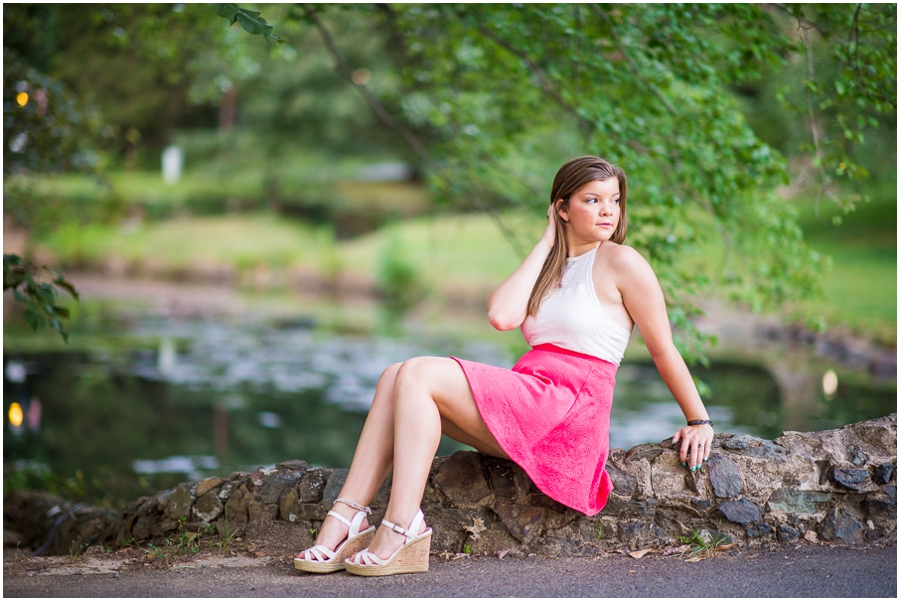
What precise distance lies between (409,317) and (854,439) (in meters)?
13.9

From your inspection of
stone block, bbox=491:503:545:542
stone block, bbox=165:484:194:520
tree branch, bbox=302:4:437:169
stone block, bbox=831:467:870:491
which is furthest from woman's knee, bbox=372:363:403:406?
tree branch, bbox=302:4:437:169

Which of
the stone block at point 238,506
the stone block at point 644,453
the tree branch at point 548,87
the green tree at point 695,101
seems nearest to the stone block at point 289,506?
the stone block at point 238,506

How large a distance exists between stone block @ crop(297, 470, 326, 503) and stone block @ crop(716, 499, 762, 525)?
1.28m

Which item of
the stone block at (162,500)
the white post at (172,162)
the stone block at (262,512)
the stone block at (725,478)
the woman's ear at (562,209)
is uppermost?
the white post at (172,162)

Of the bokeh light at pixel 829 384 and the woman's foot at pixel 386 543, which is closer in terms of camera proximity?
the woman's foot at pixel 386 543

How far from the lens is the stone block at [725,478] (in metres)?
2.43

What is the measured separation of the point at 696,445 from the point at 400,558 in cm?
93

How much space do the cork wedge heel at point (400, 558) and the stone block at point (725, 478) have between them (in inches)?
35.2

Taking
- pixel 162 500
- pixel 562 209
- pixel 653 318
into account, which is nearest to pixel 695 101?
pixel 562 209

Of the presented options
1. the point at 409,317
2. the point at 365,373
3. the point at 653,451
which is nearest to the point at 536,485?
the point at 653,451

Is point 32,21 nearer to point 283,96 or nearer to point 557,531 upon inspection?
point 557,531

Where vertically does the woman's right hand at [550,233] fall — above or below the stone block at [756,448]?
above

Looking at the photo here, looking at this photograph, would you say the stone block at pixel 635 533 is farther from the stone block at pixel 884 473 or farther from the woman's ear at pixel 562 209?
the woman's ear at pixel 562 209

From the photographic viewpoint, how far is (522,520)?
2.47 meters
